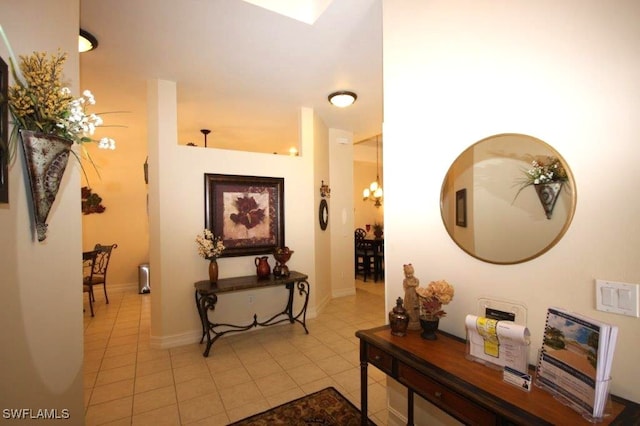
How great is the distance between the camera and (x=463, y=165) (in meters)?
1.70

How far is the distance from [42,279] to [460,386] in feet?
6.55

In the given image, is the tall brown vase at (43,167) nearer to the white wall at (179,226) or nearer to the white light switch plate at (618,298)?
the white wall at (179,226)

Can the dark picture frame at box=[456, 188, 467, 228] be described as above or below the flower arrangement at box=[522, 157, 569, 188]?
below

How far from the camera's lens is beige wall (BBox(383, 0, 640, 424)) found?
3.77 ft

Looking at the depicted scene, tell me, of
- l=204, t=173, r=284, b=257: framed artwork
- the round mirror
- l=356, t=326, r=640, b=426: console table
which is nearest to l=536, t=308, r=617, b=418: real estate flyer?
l=356, t=326, r=640, b=426: console table

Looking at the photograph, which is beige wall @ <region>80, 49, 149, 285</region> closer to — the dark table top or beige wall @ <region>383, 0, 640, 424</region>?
the dark table top

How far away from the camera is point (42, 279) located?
1.42 metres

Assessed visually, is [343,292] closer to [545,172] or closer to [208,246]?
[208,246]

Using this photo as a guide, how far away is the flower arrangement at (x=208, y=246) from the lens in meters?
3.41

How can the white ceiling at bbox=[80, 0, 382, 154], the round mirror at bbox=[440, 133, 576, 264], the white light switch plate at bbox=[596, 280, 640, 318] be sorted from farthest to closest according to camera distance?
the white ceiling at bbox=[80, 0, 382, 154] < the round mirror at bbox=[440, 133, 576, 264] < the white light switch plate at bbox=[596, 280, 640, 318]

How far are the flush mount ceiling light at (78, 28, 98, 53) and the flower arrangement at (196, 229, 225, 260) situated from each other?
204 centimetres

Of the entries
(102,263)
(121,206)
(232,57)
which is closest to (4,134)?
(232,57)

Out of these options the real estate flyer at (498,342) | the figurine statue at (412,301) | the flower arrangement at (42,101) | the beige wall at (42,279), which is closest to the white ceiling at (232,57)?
the beige wall at (42,279)

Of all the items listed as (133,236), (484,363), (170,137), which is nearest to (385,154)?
(484,363)
